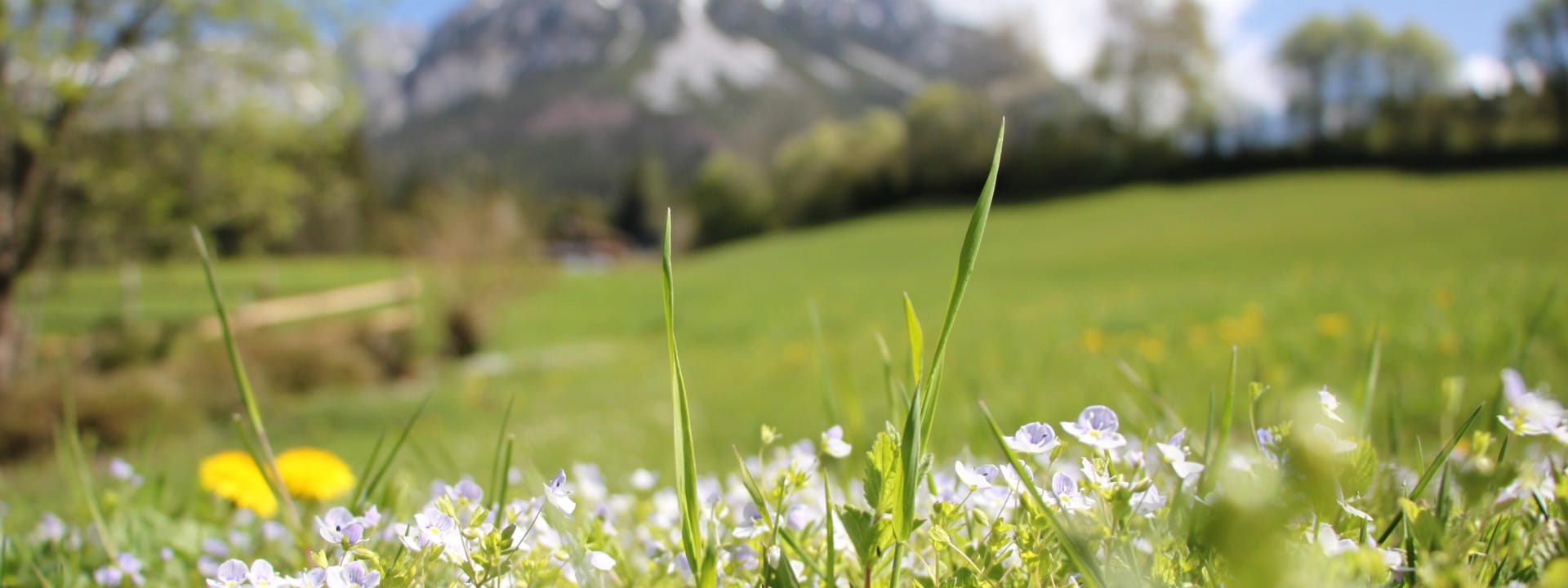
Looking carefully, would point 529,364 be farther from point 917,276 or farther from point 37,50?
point 917,276

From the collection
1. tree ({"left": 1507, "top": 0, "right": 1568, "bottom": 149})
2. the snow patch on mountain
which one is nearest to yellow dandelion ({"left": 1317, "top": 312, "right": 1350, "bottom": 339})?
tree ({"left": 1507, "top": 0, "right": 1568, "bottom": 149})

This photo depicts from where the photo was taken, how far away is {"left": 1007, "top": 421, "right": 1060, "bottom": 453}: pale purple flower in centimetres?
58

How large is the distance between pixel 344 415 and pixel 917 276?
57.6ft

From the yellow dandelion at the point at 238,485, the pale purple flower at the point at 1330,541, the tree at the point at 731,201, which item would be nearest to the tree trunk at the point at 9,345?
the yellow dandelion at the point at 238,485

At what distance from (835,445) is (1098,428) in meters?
0.20

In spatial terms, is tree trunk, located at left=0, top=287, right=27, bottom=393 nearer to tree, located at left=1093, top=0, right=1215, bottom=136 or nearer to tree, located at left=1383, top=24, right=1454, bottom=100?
tree, located at left=1093, top=0, right=1215, bottom=136

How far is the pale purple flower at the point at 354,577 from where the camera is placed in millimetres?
517

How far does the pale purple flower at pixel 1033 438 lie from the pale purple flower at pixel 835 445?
126 mm

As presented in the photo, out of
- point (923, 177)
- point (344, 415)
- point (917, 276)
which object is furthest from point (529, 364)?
point (923, 177)

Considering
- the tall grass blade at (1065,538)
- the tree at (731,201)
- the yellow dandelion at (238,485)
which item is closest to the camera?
the tall grass blade at (1065,538)

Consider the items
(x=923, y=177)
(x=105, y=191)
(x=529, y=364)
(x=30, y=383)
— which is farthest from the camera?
(x=923, y=177)

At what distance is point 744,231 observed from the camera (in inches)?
2302

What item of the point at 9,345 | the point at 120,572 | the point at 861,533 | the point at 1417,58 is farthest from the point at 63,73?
the point at 1417,58

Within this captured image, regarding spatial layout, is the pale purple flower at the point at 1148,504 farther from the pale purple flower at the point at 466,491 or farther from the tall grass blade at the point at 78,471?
the tall grass blade at the point at 78,471
